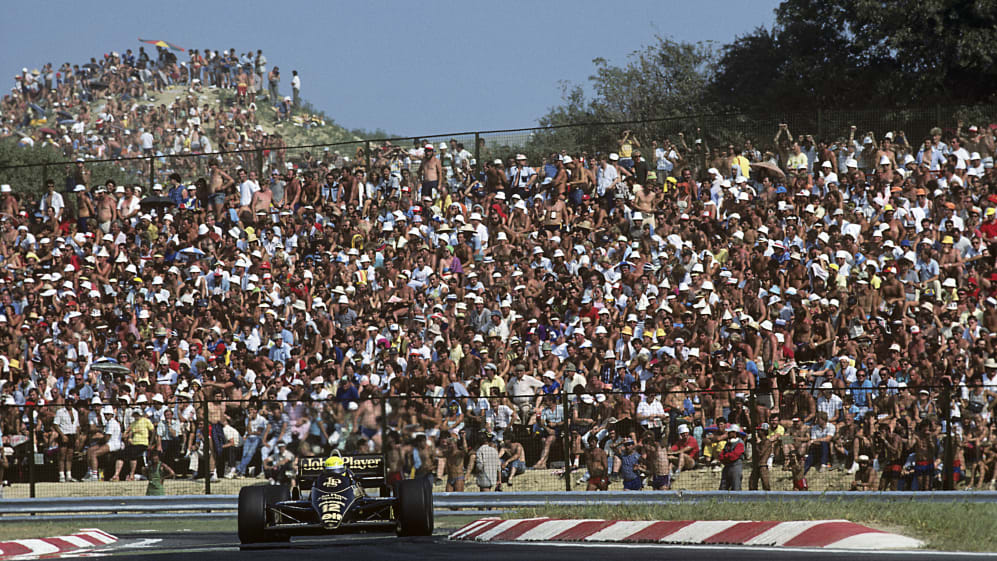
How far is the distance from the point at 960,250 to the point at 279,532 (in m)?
15.5

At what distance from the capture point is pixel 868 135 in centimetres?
2888

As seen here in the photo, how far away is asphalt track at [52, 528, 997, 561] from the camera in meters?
9.98

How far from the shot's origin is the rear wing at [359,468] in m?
13.8

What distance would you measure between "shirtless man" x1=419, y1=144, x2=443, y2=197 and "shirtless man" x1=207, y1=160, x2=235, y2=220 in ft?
16.5

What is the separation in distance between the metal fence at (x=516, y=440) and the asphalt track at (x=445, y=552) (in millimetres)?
4884

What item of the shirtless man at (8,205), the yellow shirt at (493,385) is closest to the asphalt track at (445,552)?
the yellow shirt at (493,385)

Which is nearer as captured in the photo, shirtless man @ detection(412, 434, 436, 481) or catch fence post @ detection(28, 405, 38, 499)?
shirtless man @ detection(412, 434, 436, 481)

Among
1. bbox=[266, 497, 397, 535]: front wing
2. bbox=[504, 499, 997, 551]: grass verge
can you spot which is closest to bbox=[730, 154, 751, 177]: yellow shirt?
bbox=[504, 499, 997, 551]: grass verge

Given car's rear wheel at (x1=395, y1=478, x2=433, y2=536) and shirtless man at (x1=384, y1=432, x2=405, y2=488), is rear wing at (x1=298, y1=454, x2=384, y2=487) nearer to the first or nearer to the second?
car's rear wheel at (x1=395, y1=478, x2=433, y2=536)

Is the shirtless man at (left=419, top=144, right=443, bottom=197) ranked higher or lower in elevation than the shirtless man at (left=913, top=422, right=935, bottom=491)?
higher

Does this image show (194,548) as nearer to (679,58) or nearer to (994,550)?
(994,550)

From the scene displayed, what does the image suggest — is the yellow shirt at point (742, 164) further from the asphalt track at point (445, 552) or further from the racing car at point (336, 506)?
the racing car at point (336, 506)

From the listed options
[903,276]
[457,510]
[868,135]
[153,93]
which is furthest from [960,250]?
[153,93]

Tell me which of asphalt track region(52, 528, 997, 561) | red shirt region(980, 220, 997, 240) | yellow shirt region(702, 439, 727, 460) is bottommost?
asphalt track region(52, 528, 997, 561)
